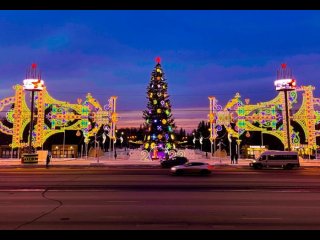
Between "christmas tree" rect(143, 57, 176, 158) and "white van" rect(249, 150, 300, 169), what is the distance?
556 inches

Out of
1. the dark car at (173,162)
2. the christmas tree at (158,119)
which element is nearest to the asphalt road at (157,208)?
the dark car at (173,162)

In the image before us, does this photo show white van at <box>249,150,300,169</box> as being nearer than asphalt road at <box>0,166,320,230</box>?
No

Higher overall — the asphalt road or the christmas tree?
the christmas tree

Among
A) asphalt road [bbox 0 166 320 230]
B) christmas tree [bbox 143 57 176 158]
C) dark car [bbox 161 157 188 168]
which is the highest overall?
christmas tree [bbox 143 57 176 158]

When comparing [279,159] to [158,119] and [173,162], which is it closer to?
[173,162]

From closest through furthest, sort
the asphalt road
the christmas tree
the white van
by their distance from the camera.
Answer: the asphalt road
the white van
the christmas tree

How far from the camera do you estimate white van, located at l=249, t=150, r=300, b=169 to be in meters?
31.4

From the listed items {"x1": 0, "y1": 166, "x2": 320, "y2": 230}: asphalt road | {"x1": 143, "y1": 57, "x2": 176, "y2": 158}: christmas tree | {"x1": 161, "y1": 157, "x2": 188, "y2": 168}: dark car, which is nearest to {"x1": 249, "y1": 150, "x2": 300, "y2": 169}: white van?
{"x1": 161, "y1": 157, "x2": 188, "y2": 168}: dark car

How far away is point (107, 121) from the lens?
140 feet

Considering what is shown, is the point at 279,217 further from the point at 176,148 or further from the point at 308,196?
the point at 176,148

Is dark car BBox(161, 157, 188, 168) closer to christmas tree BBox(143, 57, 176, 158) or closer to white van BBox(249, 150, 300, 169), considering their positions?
white van BBox(249, 150, 300, 169)

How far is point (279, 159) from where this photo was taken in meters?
31.7
